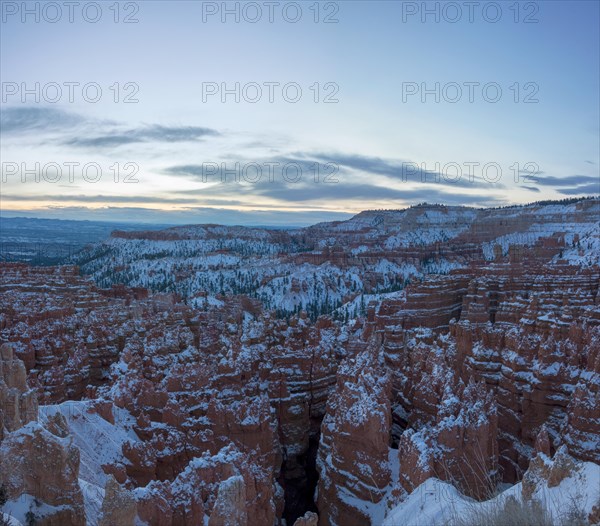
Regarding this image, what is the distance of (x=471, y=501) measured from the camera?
7.65 meters

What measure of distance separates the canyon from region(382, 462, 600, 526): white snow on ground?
0.07 m

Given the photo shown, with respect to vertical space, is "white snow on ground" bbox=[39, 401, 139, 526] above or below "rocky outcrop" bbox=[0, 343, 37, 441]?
below

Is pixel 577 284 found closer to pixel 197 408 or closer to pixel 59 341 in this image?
pixel 197 408

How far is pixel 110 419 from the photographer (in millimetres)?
13188

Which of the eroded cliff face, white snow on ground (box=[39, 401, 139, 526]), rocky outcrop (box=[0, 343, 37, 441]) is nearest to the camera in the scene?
the eroded cliff face

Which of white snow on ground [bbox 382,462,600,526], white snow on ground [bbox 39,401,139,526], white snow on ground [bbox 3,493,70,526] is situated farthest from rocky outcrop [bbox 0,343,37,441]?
white snow on ground [bbox 382,462,600,526]

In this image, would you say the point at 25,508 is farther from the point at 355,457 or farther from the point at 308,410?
the point at 308,410

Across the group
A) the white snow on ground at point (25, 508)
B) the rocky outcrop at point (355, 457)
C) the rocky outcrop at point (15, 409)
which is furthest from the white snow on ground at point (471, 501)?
the rocky outcrop at point (15, 409)

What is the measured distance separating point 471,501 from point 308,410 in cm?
1203

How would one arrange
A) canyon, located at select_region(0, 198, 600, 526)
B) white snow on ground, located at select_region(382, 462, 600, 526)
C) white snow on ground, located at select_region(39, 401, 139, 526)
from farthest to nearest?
white snow on ground, located at select_region(39, 401, 139, 526) < canyon, located at select_region(0, 198, 600, 526) < white snow on ground, located at select_region(382, 462, 600, 526)

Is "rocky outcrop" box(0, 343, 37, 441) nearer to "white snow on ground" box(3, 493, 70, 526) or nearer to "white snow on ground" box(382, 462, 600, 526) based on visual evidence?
"white snow on ground" box(3, 493, 70, 526)

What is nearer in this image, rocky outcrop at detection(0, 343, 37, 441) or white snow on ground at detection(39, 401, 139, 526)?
rocky outcrop at detection(0, 343, 37, 441)

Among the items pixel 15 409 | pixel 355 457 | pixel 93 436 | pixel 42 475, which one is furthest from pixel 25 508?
pixel 355 457

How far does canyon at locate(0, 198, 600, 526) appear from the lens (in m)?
8.08
